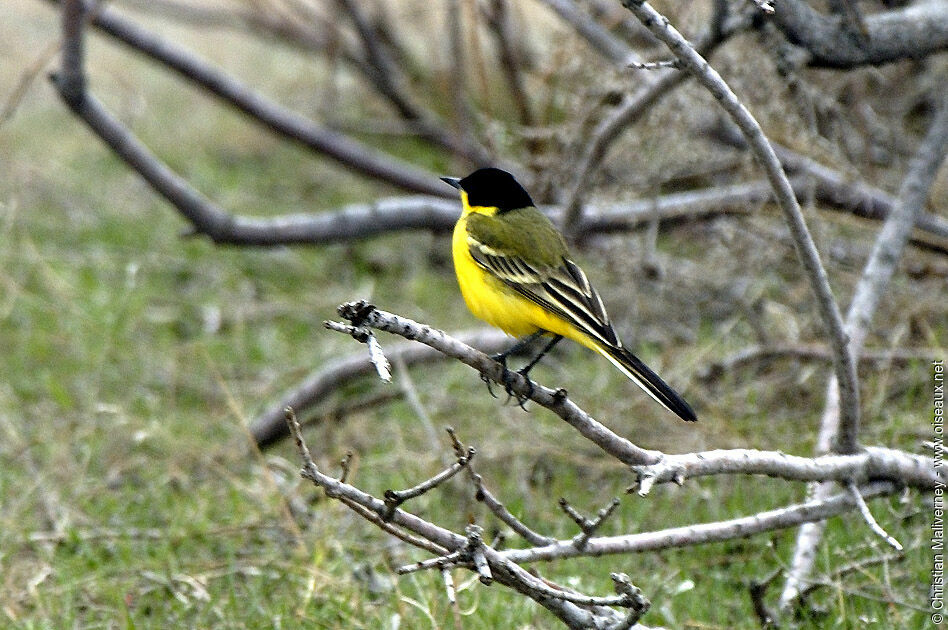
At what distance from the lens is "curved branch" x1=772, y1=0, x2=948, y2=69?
3691mm

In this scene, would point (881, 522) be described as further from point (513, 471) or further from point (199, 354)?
point (199, 354)

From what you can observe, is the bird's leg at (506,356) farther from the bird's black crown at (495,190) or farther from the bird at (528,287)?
the bird's black crown at (495,190)

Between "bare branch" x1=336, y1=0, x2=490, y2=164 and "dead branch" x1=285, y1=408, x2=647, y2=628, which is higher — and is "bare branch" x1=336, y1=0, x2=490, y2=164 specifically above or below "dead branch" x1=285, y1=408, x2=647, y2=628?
below

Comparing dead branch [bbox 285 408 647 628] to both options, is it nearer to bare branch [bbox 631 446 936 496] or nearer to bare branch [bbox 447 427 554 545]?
bare branch [bbox 447 427 554 545]

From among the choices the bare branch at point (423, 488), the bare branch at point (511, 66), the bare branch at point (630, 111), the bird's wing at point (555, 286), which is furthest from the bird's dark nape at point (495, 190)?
the bare branch at point (511, 66)

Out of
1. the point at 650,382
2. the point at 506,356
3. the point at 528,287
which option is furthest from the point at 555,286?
the point at 650,382

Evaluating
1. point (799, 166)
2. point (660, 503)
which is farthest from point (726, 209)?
point (660, 503)

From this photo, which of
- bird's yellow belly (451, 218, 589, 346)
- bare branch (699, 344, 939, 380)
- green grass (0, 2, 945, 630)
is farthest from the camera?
bare branch (699, 344, 939, 380)

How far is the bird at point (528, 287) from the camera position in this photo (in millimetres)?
3182

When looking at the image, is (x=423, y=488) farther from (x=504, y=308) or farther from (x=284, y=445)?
(x=284, y=445)

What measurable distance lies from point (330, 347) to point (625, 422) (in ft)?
6.00

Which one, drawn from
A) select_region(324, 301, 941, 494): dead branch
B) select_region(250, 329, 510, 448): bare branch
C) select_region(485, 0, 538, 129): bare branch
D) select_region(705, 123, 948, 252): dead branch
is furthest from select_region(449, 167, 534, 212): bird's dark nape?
select_region(485, 0, 538, 129): bare branch

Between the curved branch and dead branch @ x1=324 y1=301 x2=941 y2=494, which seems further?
the curved branch

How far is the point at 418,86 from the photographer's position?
8422 millimetres
